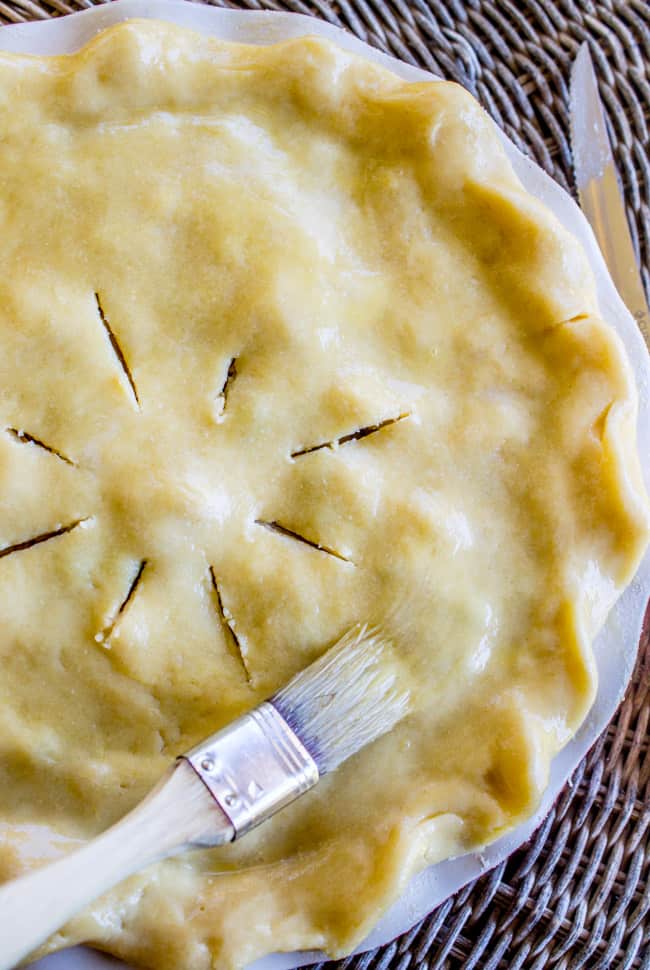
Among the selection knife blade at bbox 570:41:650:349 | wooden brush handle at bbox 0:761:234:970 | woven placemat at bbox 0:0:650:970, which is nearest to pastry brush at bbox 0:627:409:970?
wooden brush handle at bbox 0:761:234:970

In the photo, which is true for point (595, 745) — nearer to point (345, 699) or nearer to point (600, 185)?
point (345, 699)

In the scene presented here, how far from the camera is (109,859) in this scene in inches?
56.2

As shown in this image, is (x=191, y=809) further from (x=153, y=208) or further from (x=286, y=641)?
(x=153, y=208)

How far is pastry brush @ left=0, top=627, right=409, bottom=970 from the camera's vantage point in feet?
4.52

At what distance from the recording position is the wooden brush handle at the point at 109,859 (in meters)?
1.35

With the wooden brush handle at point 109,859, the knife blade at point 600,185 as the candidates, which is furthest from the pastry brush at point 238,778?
the knife blade at point 600,185

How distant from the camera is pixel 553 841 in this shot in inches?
82.1

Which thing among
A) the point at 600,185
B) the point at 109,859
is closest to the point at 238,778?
the point at 109,859

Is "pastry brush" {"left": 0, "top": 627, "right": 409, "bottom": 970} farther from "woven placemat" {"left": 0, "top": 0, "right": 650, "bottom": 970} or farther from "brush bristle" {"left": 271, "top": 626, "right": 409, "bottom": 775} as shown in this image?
"woven placemat" {"left": 0, "top": 0, "right": 650, "bottom": 970}

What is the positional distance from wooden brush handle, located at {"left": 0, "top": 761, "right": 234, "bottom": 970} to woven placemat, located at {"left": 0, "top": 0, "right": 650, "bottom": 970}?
68 cm

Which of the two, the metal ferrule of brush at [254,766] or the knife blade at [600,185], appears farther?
the knife blade at [600,185]

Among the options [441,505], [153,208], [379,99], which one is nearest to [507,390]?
[441,505]

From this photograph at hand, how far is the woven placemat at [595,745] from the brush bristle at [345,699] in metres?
0.59

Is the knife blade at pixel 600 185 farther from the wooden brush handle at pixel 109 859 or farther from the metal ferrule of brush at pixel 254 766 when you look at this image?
the wooden brush handle at pixel 109 859
